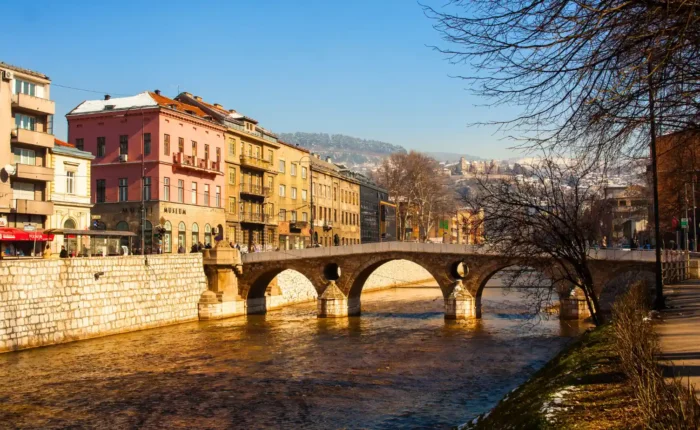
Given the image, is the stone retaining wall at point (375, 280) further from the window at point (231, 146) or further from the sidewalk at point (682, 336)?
the sidewalk at point (682, 336)

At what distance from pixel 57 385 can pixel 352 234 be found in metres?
60.8

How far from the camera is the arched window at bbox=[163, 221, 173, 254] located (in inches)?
1718

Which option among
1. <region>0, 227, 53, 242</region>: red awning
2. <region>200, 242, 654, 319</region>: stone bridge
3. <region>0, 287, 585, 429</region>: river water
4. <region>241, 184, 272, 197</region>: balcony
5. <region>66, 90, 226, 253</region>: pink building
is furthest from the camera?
<region>241, 184, 272, 197</region>: balcony

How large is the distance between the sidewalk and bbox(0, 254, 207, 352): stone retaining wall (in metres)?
22.0

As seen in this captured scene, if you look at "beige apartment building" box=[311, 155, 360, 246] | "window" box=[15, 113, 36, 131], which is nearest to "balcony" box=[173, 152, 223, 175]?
"window" box=[15, 113, 36, 131]

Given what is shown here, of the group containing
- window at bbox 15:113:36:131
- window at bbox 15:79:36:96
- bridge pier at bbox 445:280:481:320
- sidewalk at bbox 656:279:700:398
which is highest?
window at bbox 15:79:36:96

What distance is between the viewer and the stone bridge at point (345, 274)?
127 feet

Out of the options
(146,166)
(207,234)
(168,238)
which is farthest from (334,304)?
(146,166)

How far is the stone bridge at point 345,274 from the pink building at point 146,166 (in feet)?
15.4

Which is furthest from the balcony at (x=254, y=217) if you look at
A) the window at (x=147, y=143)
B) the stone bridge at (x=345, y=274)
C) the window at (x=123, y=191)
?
the window at (x=147, y=143)

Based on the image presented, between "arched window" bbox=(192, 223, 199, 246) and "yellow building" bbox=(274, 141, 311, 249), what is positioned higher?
"yellow building" bbox=(274, 141, 311, 249)

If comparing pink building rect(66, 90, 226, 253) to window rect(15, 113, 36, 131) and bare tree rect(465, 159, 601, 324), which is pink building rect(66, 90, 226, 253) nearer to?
window rect(15, 113, 36, 131)

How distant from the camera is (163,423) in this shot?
1630 centimetres

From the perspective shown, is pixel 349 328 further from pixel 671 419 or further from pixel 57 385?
pixel 671 419
